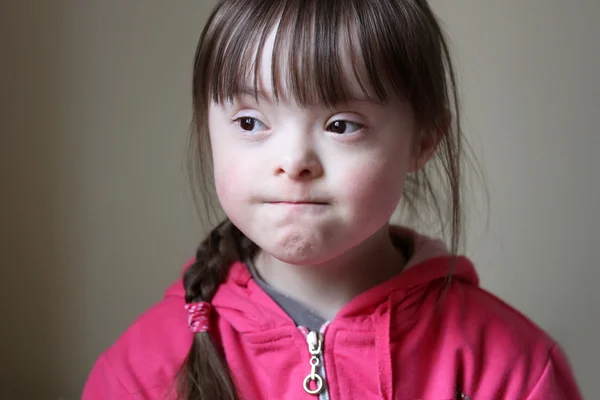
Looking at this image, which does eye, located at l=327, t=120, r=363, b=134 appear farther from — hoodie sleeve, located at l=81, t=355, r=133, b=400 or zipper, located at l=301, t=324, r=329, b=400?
hoodie sleeve, located at l=81, t=355, r=133, b=400

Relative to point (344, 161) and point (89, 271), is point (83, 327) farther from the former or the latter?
point (344, 161)

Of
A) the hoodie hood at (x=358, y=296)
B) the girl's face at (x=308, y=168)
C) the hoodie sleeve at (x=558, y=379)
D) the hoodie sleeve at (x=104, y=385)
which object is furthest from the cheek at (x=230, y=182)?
the hoodie sleeve at (x=558, y=379)

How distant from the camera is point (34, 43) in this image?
964 millimetres

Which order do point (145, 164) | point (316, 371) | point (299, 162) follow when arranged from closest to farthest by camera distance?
point (299, 162), point (316, 371), point (145, 164)

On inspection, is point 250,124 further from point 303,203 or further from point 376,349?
point 376,349

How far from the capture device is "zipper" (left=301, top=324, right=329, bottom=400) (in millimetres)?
690

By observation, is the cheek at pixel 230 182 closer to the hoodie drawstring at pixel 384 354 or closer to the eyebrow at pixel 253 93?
the eyebrow at pixel 253 93

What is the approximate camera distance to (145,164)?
1.07m

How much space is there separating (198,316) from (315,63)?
0.30m

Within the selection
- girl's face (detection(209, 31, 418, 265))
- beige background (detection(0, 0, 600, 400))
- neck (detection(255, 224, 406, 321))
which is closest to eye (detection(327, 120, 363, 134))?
A: girl's face (detection(209, 31, 418, 265))

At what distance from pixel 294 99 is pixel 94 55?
1.65 ft

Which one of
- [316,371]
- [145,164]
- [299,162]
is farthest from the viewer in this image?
[145,164]

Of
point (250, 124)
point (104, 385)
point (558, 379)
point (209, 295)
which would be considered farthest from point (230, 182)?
point (558, 379)

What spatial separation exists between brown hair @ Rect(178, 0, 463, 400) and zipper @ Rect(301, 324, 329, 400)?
0.08 m
